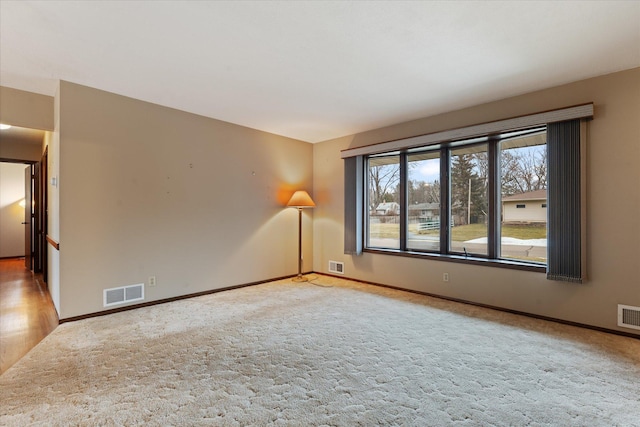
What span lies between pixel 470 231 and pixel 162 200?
13.3ft

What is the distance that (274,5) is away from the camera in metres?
2.06

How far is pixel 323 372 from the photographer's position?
7.45 ft

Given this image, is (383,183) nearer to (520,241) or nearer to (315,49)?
(520,241)

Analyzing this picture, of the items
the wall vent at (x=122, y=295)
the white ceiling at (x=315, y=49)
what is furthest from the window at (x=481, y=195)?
the wall vent at (x=122, y=295)

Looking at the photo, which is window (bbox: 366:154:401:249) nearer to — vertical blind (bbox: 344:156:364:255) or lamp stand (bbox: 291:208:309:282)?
vertical blind (bbox: 344:156:364:255)

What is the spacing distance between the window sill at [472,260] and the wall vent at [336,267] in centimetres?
70

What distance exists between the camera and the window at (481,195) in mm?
3199

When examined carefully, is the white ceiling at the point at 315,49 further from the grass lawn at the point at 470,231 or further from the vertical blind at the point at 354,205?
the grass lawn at the point at 470,231

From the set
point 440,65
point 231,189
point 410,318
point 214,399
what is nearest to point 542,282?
point 410,318

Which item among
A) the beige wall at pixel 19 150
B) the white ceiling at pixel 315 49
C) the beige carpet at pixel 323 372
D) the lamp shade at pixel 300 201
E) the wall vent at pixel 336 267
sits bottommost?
the beige carpet at pixel 323 372

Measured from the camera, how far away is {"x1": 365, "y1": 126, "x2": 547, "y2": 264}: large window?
3.68 metres

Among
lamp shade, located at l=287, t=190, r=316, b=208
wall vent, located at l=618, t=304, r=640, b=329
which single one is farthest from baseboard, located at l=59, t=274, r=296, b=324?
wall vent, located at l=618, t=304, r=640, b=329

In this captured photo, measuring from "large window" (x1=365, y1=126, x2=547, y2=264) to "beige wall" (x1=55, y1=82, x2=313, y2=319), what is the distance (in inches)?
68.4

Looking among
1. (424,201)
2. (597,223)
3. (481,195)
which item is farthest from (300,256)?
(597,223)
